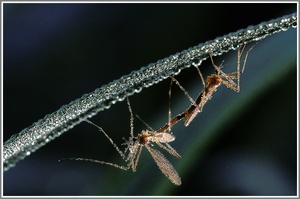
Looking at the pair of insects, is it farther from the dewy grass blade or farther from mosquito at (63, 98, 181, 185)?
the dewy grass blade

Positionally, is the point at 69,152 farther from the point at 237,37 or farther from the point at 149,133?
the point at 237,37

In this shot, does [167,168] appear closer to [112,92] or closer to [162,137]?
[162,137]

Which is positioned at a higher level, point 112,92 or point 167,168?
point 112,92

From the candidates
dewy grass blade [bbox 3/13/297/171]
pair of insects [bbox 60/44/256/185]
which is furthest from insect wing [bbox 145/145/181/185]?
dewy grass blade [bbox 3/13/297/171]

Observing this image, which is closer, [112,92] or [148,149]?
[112,92]

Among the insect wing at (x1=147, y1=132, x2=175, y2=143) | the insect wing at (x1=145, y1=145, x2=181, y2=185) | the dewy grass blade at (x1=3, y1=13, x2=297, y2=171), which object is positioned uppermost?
the dewy grass blade at (x1=3, y1=13, x2=297, y2=171)

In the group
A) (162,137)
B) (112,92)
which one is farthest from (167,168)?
(112,92)

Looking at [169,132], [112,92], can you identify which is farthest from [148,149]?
[112,92]

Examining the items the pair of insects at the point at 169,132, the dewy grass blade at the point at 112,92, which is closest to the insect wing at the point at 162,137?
the pair of insects at the point at 169,132

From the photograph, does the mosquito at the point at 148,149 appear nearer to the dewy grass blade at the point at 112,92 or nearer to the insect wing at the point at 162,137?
the insect wing at the point at 162,137

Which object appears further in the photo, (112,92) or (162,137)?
(162,137)

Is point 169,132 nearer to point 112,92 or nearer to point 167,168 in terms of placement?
point 167,168
